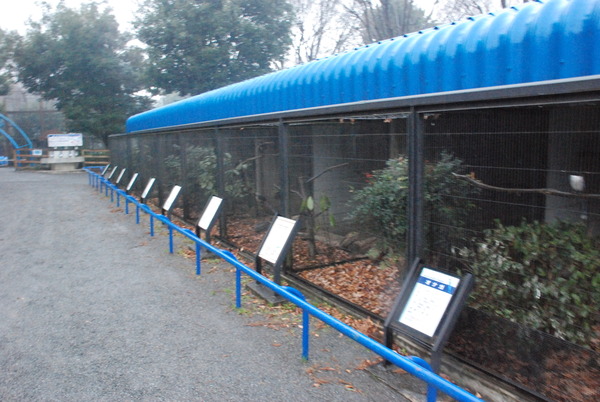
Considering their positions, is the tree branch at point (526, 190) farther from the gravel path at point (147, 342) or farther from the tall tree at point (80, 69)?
the tall tree at point (80, 69)

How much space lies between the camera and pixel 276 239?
223 inches

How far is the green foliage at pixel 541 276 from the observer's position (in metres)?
3.28

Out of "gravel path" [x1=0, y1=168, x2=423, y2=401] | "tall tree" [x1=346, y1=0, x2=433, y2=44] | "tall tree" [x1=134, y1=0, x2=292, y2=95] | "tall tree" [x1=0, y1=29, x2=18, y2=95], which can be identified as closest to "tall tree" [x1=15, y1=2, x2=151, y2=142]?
"tall tree" [x1=0, y1=29, x2=18, y2=95]

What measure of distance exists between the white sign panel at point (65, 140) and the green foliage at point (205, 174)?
22.7 meters

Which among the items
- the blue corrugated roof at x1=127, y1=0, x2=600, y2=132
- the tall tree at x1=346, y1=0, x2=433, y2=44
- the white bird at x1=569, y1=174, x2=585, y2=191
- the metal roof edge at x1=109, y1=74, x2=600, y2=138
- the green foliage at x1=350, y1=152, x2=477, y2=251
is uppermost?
the tall tree at x1=346, y1=0, x2=433, y2=44

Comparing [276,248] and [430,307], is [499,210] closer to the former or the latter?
[430,307]

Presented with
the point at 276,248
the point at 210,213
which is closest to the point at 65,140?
the point at 210,213

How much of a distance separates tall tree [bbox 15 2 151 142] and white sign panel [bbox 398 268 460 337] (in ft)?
105

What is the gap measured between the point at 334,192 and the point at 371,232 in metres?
1.10

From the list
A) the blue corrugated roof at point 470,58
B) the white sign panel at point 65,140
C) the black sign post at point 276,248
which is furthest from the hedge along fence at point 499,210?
the white sign panel at point 65,140

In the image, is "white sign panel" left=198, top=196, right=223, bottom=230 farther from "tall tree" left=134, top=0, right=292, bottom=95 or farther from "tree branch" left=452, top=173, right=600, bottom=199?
"tall tree" left=134, top=0, right=292, bottom=95

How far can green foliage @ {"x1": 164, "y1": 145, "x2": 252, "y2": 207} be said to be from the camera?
7988mm

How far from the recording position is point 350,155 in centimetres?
547

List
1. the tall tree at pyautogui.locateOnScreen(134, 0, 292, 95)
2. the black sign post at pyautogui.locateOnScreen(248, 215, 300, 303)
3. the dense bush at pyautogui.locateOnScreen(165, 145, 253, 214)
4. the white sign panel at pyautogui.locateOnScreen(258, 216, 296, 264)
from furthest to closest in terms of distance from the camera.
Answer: the tall tree at pyautogui.locateOnScreen(134, 0, 292, 95) < the dense bush at pyautogui.locateOnScreen(165, 145, 253, 214) < the white sign panel at pyautogui.locateOnScreen(258, 216, 296, 264) < the black sign post at pyautogui.locateOnScreen(248, 215, 300, 303)
